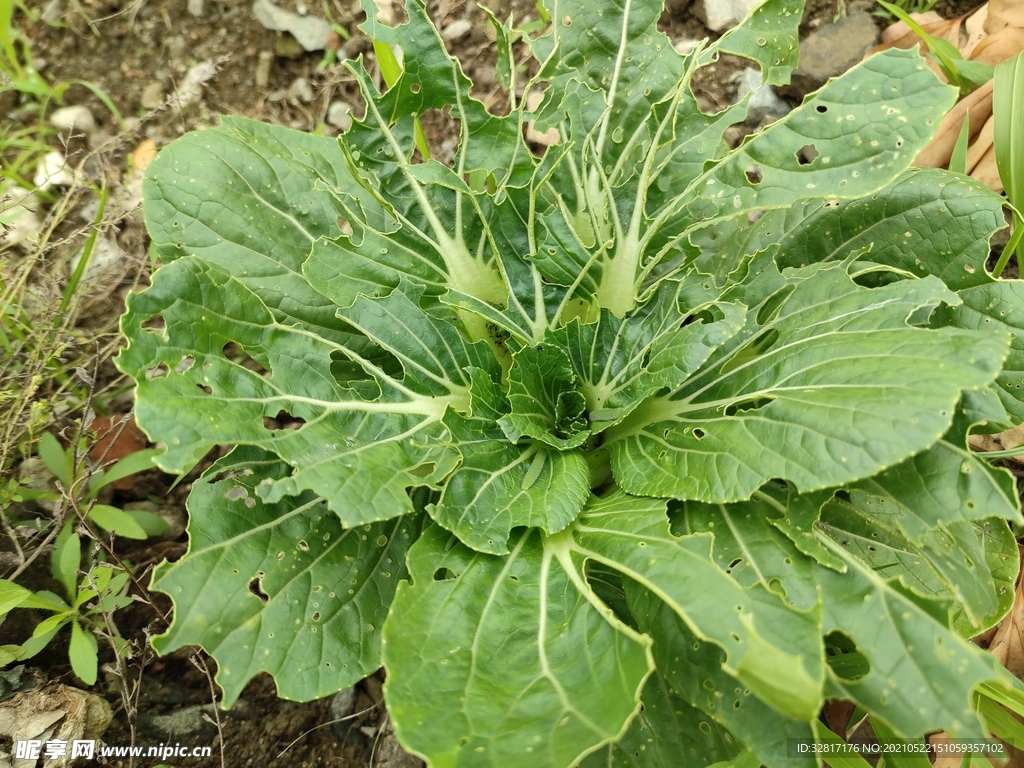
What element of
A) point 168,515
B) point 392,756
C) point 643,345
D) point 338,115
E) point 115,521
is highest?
point 643,345

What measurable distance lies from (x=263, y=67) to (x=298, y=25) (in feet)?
0.86

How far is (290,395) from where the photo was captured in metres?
1.77

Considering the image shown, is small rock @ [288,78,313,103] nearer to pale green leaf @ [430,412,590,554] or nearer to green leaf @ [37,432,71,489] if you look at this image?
green leaf @ [37,432,71,489]

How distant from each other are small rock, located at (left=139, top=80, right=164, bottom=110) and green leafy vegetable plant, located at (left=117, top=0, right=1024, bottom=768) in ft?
4.29

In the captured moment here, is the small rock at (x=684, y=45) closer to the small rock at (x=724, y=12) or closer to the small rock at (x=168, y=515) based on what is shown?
the small rock at (x=724, y=12)

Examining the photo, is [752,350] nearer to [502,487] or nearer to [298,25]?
[502,487]

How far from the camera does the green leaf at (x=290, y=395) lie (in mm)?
1504

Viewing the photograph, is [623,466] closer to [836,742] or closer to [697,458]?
[697,458]

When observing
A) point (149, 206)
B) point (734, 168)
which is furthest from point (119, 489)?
point (734, 168)

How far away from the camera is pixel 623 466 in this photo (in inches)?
72.1

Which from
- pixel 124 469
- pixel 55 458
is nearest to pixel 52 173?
pixel 55 458

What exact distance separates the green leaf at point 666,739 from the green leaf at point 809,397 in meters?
0.54

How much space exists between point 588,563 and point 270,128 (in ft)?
5.87

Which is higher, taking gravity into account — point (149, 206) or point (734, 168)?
point (734, 168)
